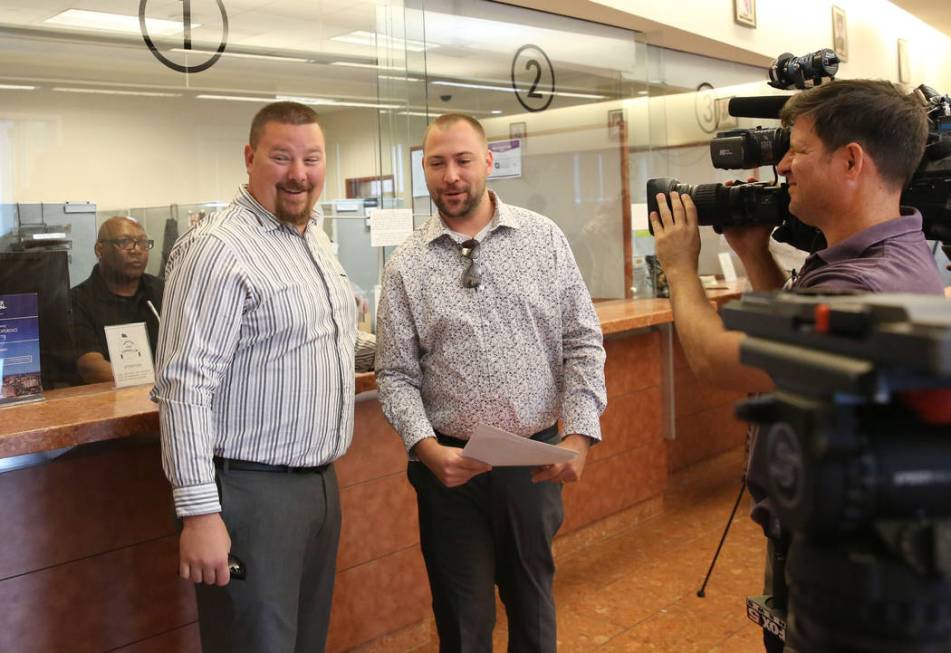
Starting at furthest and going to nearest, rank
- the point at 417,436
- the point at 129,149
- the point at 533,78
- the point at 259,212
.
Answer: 1. the point at 533,78
2. the point at 129,149
3. the point at 417,436
4. the point at 259,212

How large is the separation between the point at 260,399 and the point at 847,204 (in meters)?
1.19

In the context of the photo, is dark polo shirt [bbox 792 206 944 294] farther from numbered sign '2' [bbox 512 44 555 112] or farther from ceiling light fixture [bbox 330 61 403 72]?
numbered sign '2' [bbox 512 44 555 112]

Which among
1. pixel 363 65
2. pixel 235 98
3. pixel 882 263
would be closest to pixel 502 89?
pixel 363 65

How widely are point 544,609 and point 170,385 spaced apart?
1.09 metres

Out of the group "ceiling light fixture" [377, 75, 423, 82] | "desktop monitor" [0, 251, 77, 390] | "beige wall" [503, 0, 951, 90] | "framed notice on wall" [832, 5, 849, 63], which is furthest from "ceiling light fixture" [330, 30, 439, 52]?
"framed notice on wall" [832, 5, 849, 63]

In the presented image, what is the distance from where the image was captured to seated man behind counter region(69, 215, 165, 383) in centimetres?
321

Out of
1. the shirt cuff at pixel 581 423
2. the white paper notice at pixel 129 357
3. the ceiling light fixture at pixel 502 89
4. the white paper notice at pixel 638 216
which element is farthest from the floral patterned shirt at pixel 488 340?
the white paper notice at pixel 638 216

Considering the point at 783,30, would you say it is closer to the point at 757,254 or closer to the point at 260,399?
the point at 757,254

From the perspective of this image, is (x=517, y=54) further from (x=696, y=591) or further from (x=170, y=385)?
(x=170, y=385)

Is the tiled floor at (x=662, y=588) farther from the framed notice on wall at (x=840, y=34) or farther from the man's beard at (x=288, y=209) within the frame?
the framed notice on wall at (x=840, y=34)

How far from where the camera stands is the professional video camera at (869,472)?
2.16 feet

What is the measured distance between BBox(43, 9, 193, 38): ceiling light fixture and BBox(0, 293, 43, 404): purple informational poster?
127 centimetres

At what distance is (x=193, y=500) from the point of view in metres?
1.71

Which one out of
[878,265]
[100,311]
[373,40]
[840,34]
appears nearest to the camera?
[878,265]
